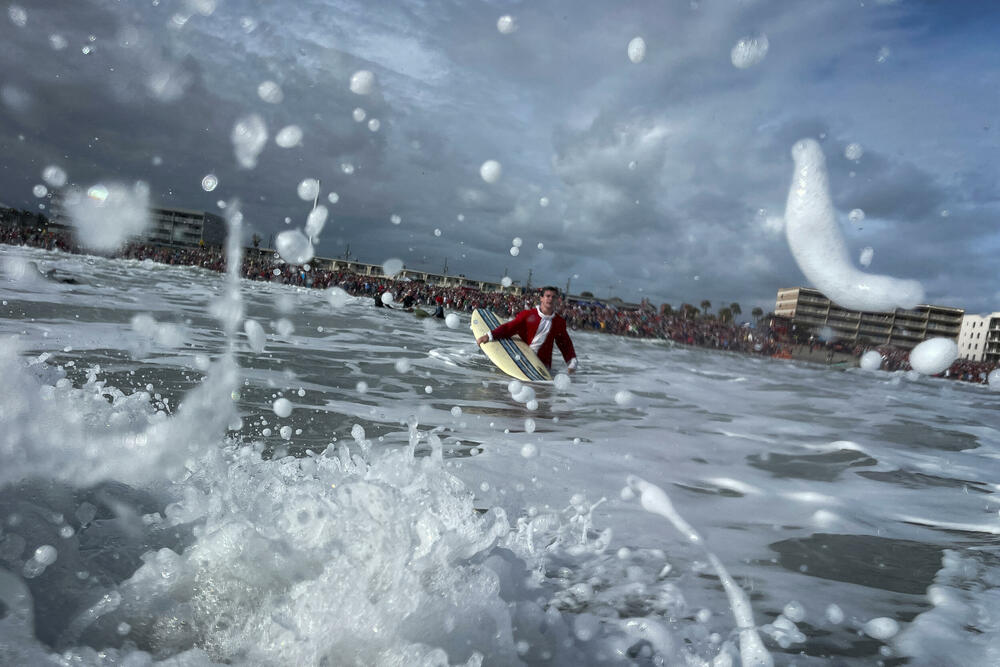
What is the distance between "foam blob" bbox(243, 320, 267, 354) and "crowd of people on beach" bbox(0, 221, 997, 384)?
41.8ft

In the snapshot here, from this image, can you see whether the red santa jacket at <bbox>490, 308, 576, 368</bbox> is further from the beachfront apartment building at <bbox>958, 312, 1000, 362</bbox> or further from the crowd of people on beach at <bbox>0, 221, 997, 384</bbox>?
the beachfront apartment building at <bbox>958, 312, 1000, 362</bbox>

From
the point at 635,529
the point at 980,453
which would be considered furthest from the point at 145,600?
the point at 980,453

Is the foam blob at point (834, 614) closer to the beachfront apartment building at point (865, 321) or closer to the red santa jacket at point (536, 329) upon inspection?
the red santa jacket at point (536, 329)

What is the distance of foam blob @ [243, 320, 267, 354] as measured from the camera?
857cm

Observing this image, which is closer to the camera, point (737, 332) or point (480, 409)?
point (480, 409)

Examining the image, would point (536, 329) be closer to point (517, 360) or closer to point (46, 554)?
point (517, 360)

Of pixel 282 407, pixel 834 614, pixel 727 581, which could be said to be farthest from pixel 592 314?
pixel 834 614

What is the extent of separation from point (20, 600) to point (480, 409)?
4.62 meters

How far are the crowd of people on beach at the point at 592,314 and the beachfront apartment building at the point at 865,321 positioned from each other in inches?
28.1

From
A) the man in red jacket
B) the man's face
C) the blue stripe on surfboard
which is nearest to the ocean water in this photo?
the man's face

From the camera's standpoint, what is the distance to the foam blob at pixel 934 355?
5418mm

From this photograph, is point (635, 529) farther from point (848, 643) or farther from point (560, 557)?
point (848, 643)

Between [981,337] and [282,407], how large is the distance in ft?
162

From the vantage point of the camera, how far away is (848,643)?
2.23m
